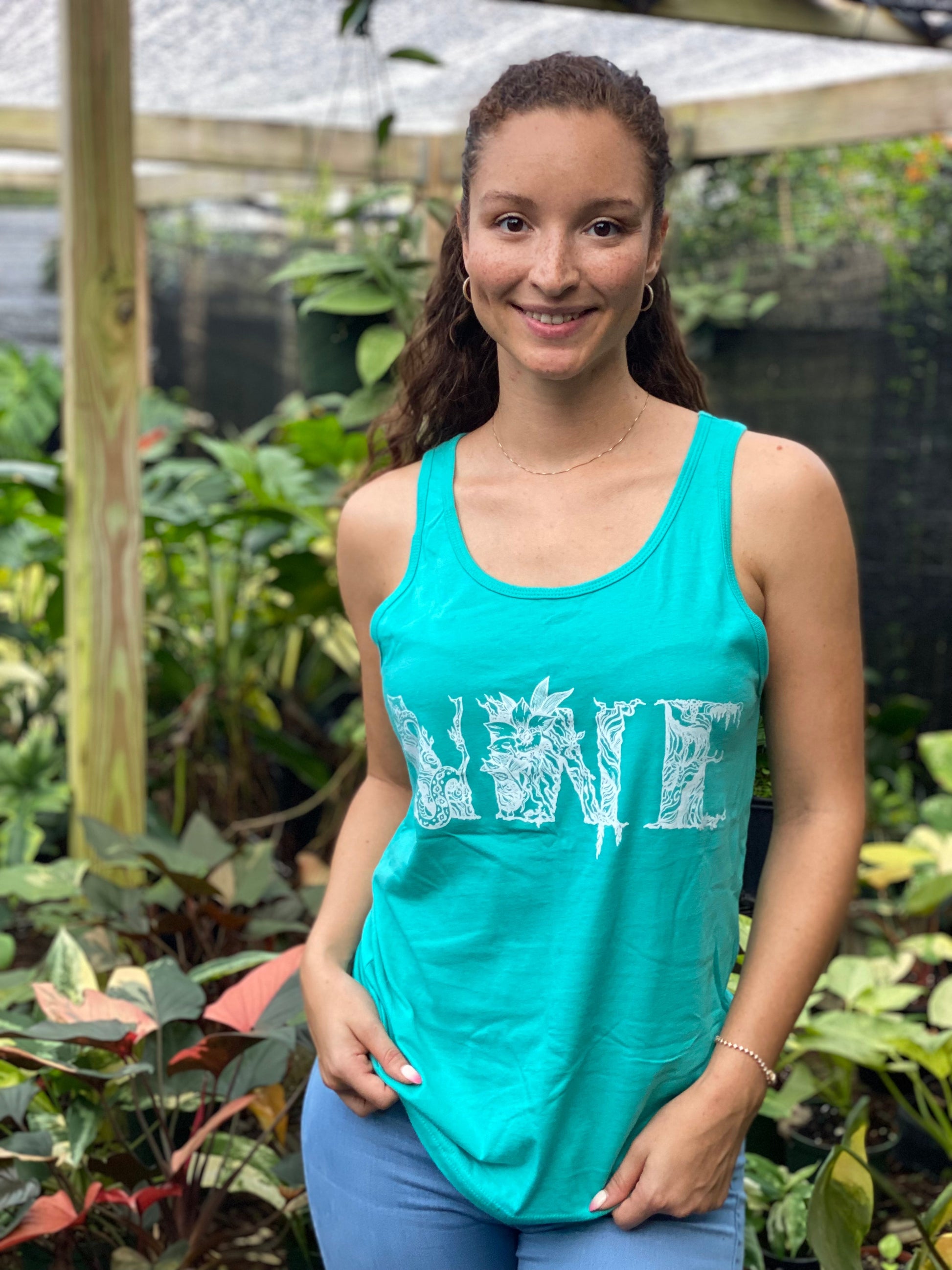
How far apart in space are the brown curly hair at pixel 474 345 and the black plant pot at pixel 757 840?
36cm

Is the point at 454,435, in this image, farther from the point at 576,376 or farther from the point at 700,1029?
the point at 700,1029

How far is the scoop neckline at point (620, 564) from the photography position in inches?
36.9

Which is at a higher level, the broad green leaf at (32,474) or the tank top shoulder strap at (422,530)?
the tank top shoulder strap at (422,530)

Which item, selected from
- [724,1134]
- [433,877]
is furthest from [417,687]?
[724,1134]

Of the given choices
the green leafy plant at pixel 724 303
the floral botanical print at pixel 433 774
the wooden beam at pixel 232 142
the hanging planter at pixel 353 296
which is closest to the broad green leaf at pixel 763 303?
the green leafy plant at pixel 724 303

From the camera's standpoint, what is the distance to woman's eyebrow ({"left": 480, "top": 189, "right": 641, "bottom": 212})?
94 centimetres

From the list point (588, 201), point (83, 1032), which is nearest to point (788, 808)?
point (588, 201)

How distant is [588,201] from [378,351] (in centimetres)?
135

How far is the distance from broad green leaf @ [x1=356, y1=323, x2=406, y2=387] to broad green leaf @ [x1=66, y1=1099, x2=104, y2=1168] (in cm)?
126

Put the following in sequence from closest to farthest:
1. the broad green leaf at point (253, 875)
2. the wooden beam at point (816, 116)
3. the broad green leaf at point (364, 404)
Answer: the broad green leaf at point (253, 875), the broad green leaf at point (364, 404), the wooden beam at point (816, 116)

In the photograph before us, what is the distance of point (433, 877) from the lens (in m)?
1.01

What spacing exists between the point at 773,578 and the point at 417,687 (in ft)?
0.91

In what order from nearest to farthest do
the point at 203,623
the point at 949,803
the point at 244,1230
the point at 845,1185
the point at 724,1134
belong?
the point at 724,1134
the point at 845,1185
the point at 244,1230
the point at 949,803
the point at 203,623

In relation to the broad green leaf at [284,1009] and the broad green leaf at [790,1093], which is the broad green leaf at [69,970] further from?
the broad green leaf at [790,1093]
